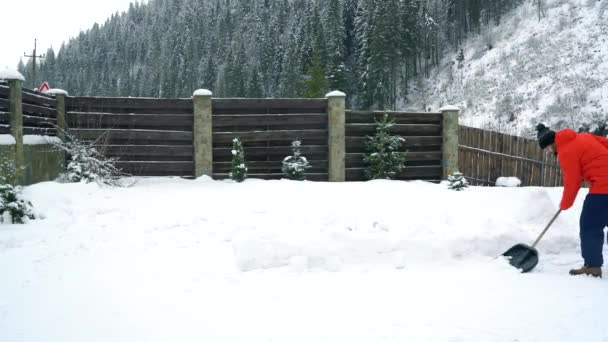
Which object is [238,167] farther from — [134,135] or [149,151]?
[134,135]

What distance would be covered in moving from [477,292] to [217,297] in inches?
99.3

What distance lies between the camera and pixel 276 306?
3871 millimetres

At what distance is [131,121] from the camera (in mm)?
9781

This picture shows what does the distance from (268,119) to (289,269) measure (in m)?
5.85

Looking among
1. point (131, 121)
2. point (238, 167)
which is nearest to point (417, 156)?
point (238, 167)

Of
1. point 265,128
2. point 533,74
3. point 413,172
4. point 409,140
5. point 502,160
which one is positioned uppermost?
point 533,74

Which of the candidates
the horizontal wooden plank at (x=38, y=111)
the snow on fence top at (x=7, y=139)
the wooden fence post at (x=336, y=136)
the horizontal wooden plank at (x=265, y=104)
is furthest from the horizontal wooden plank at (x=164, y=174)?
the wooden fence post at (x=336, y=136)

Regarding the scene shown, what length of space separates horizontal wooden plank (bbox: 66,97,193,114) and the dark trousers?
25.9 ft

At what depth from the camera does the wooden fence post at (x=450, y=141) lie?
36.2ft

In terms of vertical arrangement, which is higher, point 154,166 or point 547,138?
point 547,138

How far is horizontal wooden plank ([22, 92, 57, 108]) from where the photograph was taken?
8258 millimetres

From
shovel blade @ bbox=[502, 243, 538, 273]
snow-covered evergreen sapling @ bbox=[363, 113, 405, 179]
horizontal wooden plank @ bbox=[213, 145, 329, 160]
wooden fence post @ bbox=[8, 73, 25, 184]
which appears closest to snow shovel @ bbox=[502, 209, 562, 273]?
shovel blade @ bbox=[502, 243, 538, 273]

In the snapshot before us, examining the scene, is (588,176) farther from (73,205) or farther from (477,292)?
(73,205)

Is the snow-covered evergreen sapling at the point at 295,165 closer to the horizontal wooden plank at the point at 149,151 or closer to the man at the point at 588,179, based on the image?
the horizontal wooden plank at the point at 149,151
